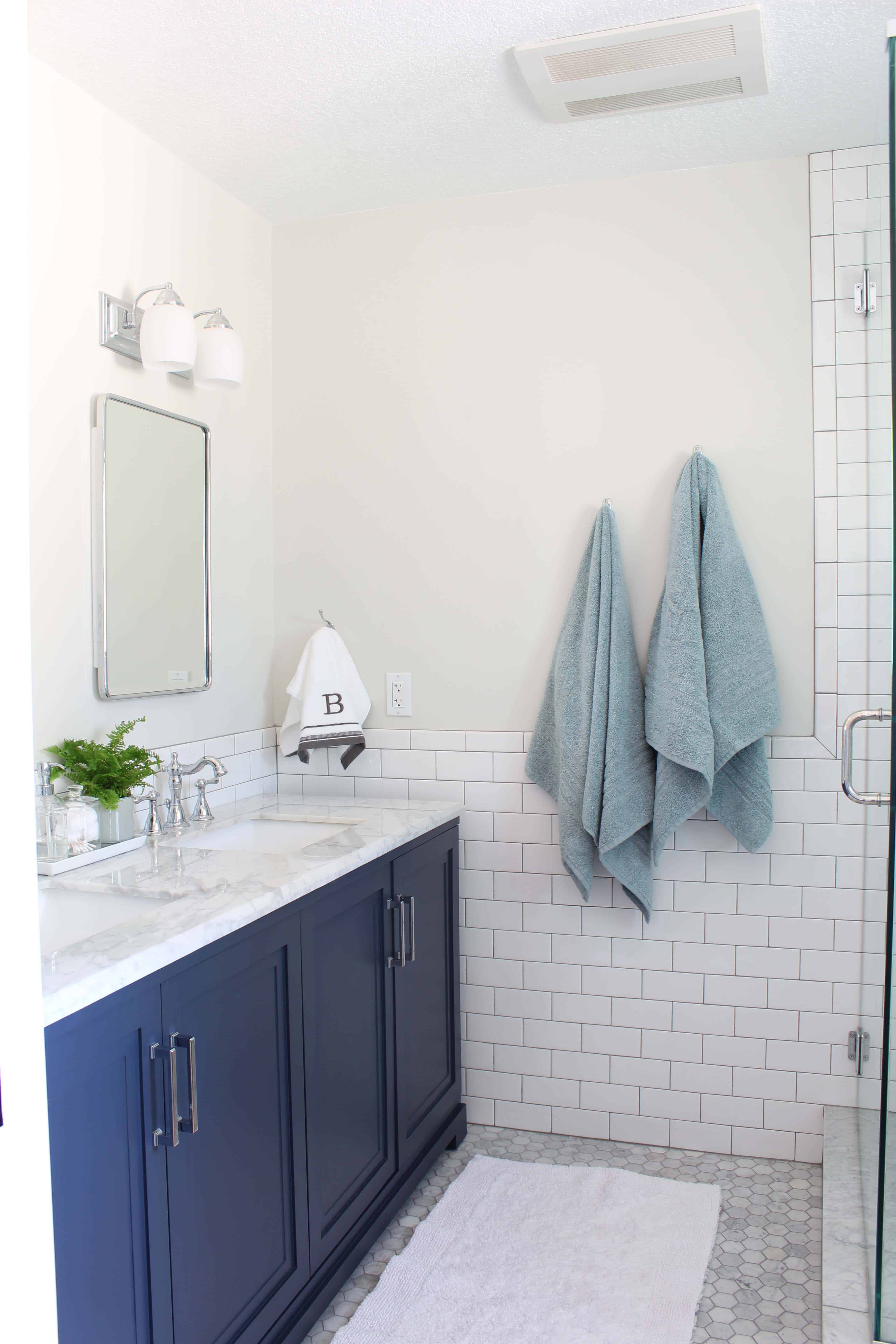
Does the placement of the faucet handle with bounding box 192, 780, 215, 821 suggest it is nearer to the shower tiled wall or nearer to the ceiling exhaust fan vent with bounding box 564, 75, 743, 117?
the shower tiled wall

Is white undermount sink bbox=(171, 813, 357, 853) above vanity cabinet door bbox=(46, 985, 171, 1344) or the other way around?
above

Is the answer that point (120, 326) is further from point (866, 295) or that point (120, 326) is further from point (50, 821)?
point (866, 295)

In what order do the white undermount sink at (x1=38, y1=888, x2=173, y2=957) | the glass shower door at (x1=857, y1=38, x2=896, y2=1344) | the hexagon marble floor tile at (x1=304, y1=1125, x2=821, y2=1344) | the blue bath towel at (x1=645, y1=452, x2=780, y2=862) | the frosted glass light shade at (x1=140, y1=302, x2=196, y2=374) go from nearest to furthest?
1. the glass shower door at (x1=857, y1=38, x2=896, y2=1344)
2. the white undermount sink at (x1=38, y1=888, x2=173, y2=957)
3. the hexagon marble floor tile at (x1=304, y1=1125, x2=821, y2=1344)
4. the frosted glass light shade at (x1=140, y1=302, x2=196, y2=374)
5. the blue bath towel at (x1=645, y1=452, x2=780, y2=862)

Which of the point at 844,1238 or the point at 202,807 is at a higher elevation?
the point at 202,807

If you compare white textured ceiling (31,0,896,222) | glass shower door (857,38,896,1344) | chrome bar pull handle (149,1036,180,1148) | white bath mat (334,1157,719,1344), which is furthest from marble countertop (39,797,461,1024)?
white textured ceiling (31,0,896,222)

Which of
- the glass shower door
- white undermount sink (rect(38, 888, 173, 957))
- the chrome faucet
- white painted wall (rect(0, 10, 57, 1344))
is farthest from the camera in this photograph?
the chrome faucet

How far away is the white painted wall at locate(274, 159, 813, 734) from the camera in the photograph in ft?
8.28

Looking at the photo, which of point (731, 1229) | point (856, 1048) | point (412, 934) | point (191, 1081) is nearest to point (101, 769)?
point (191, 1081)

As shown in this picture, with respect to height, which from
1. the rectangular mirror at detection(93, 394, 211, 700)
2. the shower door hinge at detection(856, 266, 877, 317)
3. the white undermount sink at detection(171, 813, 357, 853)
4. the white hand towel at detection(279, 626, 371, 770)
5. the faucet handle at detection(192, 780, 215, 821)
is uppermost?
the shower door hinge at detection(856, 266, 877, 317)

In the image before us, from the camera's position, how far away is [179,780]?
7.45 ft

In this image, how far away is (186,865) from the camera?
1.90 m

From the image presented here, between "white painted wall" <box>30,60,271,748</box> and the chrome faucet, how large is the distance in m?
0.12

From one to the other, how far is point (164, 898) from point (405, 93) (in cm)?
174

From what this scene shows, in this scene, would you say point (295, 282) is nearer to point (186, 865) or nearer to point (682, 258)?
point (682, 258)
